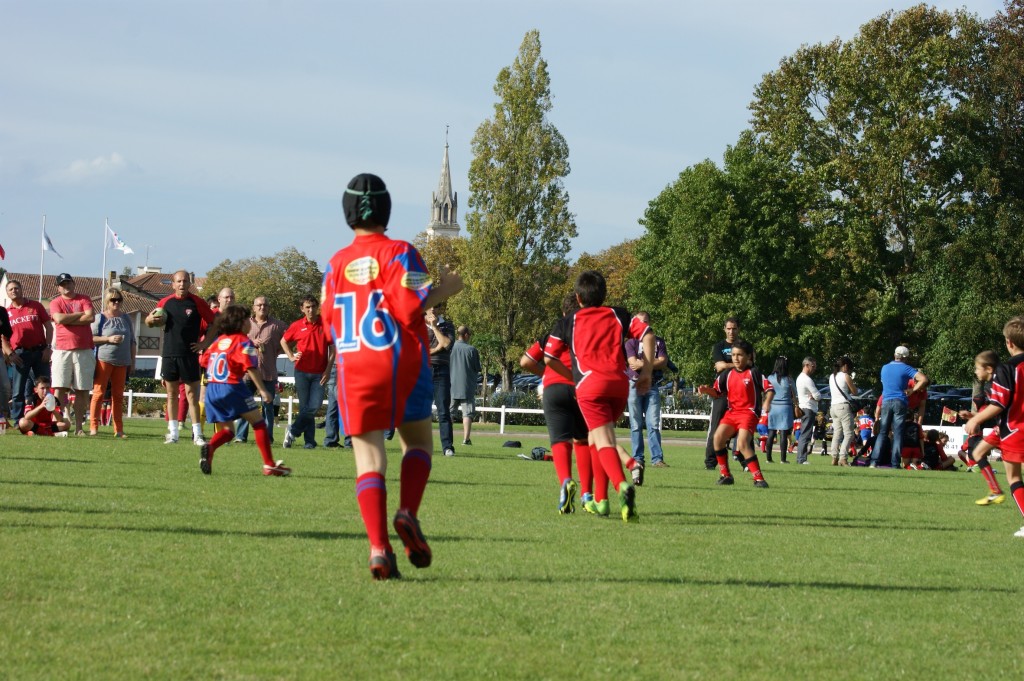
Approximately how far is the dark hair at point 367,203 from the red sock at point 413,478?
120 cm

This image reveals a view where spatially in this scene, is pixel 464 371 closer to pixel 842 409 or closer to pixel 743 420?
pixel 743 420

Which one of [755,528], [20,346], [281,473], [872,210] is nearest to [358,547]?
[755,528]

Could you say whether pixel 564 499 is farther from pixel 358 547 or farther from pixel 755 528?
pixel 358 547

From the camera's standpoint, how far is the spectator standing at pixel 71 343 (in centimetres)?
1808

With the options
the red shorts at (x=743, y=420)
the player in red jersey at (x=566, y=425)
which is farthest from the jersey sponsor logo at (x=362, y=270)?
the red shorts at (x=743, y=420)

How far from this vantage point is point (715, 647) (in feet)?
15.9

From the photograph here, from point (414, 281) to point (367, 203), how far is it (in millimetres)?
540

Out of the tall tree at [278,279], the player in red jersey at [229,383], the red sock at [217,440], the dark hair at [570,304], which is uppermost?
the tall tree at [278,279]

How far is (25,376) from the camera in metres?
18.7

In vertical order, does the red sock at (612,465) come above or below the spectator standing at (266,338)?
below

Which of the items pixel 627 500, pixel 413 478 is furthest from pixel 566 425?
pixel 413 478

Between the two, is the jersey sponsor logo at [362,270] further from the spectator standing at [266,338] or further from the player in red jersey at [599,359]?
the spectator standing at [266,338]

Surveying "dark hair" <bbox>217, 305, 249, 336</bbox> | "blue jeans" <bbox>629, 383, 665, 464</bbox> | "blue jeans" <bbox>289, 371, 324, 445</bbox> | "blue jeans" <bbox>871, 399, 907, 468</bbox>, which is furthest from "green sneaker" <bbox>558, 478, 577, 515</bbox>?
"blue jeans" <bbox>871, 399, 907, 468</bbox>

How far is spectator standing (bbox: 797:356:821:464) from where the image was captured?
24.7 metres
